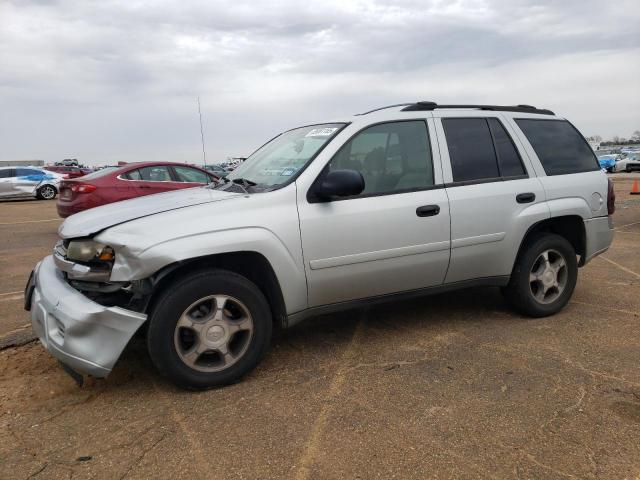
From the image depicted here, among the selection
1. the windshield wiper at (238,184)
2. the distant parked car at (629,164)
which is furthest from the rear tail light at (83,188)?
the distant parked car at (629,164)

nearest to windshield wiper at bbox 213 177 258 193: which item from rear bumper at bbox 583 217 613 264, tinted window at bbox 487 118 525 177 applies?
tinted window at bbox 487 118 525 177

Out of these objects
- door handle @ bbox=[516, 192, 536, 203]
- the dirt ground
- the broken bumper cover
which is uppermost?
door handle @ bbox=[516, 192, 536, 203]

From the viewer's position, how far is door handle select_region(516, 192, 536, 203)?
4.16 metres

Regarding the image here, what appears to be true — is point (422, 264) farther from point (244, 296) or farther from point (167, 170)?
point (167, 170)

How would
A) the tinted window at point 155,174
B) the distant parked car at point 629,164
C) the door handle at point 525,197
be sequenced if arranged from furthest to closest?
the distant parked car at point 629,164
the tinted window at point 155,174
the door handle at point 525,197

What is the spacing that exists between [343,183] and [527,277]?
2.01 m

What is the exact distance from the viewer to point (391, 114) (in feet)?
12.9

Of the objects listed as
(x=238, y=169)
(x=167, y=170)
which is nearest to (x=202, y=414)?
(x=238, y=169)

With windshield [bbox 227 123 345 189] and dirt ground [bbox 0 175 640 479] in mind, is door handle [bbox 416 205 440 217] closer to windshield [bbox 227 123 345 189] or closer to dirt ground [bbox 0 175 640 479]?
windshield [bbox 227 123 345 189]

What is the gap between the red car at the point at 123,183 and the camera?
948cm

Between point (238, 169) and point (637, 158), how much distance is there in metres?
35.9

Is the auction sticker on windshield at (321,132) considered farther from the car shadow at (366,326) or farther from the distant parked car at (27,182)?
the distant parked car at (27,182)

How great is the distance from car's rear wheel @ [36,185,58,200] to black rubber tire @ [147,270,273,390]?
21.0 m

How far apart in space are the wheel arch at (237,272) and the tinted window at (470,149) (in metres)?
1.64
